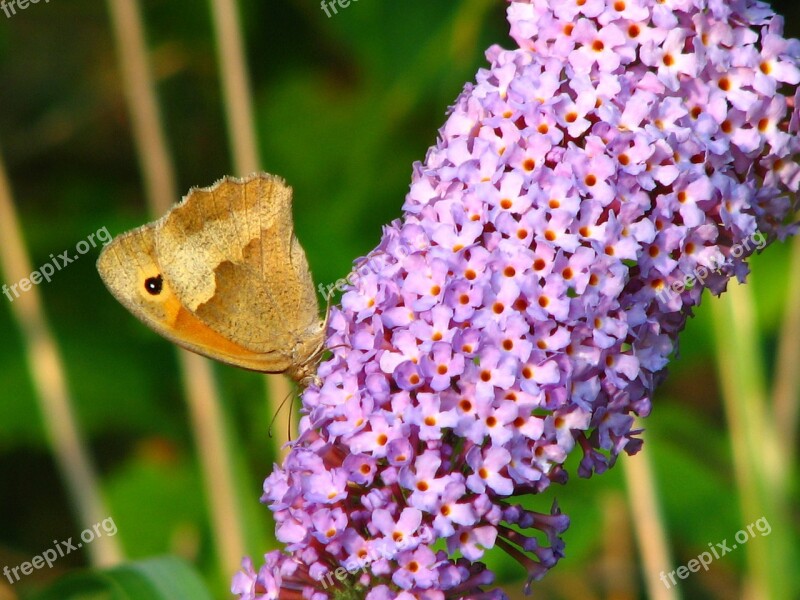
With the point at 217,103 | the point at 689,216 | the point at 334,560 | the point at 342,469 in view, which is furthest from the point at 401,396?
the point at 217,103

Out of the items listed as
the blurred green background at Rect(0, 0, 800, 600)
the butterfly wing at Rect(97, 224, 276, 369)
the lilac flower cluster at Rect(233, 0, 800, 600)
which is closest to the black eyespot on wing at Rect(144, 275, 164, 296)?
the butterfly wing at Rect(97, 224, 276, 369)

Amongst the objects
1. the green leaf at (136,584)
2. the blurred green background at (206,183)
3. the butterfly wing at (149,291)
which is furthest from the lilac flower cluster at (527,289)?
the blurred green background at (206,183)

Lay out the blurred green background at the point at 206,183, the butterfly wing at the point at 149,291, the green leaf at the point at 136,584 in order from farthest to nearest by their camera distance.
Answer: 1. the blurred green background at the point at 206,183
2. the butterfly wing at the point at 149,291
3. the green leaf at the point at 136,584

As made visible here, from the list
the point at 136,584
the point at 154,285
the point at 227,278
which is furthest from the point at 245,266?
the point at 136,584

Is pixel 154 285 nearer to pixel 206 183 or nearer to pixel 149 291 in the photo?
pixel 149 291

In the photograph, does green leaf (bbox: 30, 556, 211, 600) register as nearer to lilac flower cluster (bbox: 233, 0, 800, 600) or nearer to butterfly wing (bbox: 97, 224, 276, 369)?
lilac flower cluster (bbox: 233, 0, 800, 600)

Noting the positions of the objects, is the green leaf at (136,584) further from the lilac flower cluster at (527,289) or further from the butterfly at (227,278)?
the butterfly at (227,278)

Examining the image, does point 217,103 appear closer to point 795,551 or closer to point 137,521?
point 137,521
